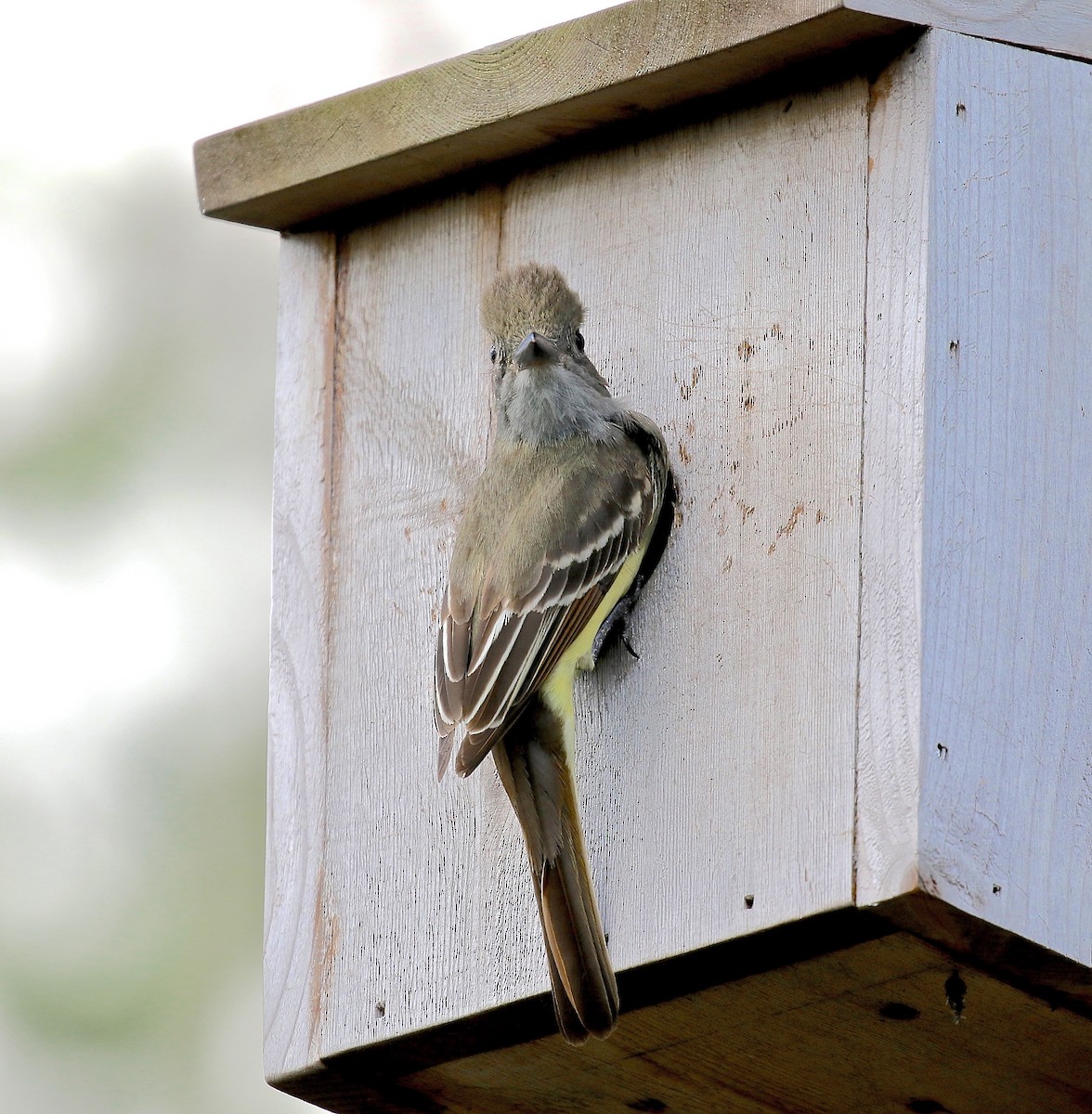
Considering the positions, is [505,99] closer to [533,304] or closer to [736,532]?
[533,304]

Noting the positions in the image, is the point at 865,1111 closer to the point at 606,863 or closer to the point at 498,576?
the point at 606,863

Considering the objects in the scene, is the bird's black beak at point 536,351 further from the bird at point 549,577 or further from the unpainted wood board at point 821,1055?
the unpainted wood board at point 821,1055

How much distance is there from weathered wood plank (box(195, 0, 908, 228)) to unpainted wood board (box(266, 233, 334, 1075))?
0.65ft

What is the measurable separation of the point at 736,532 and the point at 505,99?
935 mm

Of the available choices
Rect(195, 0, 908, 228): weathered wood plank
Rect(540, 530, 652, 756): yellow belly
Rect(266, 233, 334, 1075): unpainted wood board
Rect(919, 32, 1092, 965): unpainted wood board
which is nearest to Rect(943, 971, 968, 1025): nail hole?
Rect(919, 32, 1092, 965): unpainted wood board

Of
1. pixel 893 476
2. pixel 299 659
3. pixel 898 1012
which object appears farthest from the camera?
pixel 299 659

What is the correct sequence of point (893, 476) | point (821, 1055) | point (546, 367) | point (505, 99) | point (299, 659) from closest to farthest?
point (893, 476)
point (821, 1055)
point (546, 367)
point (505, 99)
point (299, 659)

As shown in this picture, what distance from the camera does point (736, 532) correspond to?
3.60 metres

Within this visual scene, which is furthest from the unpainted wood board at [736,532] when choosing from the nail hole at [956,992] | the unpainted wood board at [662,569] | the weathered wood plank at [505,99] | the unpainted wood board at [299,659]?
the unpainted wood board at [299,659]

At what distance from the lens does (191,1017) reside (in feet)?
21.4

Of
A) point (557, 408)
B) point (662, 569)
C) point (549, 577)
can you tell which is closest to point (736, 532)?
point (662, 569)

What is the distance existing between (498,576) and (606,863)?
0.51 metres

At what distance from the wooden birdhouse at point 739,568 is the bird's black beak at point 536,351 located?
0.18 meters

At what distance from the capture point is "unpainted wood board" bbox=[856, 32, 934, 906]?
316cm
